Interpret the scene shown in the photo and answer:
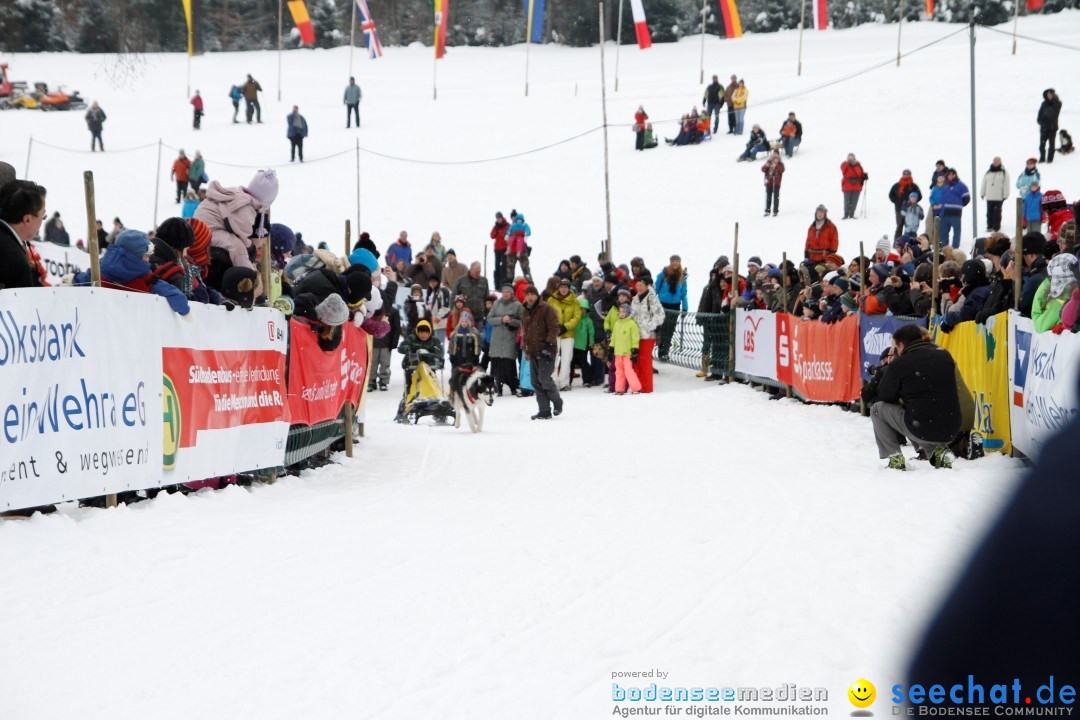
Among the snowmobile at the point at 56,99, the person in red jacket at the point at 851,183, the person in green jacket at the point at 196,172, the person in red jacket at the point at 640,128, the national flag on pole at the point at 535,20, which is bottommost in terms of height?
the person in red jacket at the point at 851,183

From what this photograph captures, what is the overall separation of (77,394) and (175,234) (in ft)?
5.77

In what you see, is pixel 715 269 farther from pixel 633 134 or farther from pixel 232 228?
pixel 633 134

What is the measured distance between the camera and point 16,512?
638 centimetres

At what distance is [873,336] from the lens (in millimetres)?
13102

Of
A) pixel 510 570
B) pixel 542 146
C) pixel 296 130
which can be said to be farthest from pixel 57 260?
pixel 542 146

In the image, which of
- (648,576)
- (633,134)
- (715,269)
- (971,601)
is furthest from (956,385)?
(633,134)

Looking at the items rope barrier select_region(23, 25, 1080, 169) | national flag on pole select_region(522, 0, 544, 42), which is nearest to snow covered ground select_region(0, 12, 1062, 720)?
rope barrier select_region(23, 25, 1080, 169)

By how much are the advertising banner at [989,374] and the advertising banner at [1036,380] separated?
182mm

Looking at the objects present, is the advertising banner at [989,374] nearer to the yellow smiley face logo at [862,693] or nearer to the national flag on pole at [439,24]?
the yellow smiley face logo at [862,693]

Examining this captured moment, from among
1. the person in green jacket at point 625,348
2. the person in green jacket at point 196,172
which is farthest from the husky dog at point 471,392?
the person in green jacket at point 196,172

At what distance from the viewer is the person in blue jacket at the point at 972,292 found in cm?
1039

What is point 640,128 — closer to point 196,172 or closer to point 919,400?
point 196,172

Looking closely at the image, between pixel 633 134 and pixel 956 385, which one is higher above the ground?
pixel 633 134

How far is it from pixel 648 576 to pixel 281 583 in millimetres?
1911
